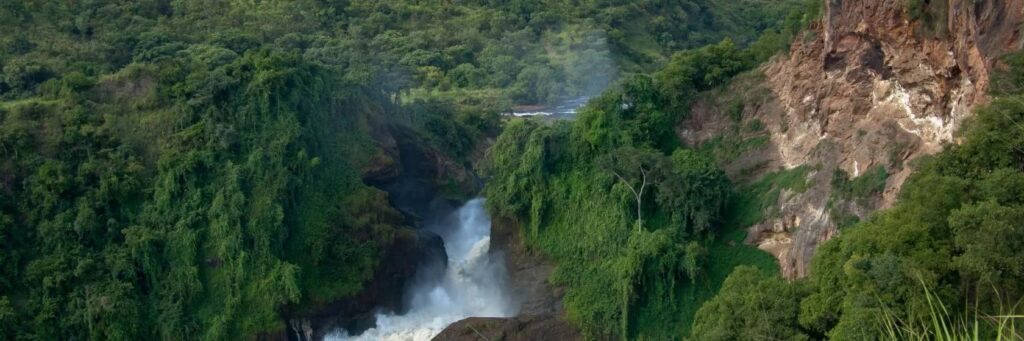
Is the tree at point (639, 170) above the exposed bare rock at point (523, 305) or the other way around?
above

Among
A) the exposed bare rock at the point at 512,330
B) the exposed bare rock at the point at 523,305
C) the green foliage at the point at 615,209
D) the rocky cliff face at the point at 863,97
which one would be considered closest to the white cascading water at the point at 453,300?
the exposed bare rock at the point at 523,305

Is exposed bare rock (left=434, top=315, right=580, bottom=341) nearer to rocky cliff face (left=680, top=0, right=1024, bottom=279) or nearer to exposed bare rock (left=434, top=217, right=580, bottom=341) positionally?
exposed bare rock (left=434, top=217, right=580, bottom=341)

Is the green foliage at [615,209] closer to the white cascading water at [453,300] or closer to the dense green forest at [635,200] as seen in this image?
the dense green forest at [635,200]

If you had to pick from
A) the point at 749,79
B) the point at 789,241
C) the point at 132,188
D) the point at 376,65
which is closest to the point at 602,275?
the point at 789,241

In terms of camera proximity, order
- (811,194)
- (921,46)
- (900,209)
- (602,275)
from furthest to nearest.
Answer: (602,275), (811,194), (921,46), (900,209)

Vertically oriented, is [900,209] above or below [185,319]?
above

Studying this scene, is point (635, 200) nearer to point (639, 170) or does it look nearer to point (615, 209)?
point (615, 209)

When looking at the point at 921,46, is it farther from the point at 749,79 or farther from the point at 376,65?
the point at 376,65
